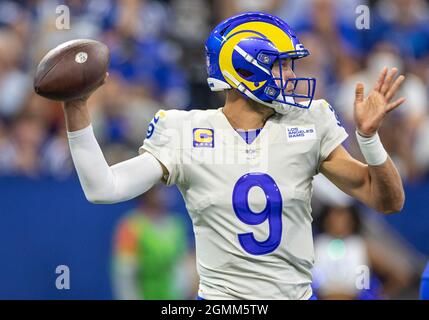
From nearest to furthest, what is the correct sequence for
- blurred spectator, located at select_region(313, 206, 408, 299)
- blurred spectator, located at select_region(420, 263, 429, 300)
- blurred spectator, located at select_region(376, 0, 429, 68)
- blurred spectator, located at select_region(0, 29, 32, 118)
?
blurred spectator, located at select_region(420, 263, 429, 300)
blurred spectator, located at select_region(313, 206, 408, 299)
blurred spectator, located at select_region(0, 29, 32, 118)
blurred spectator, located at select_region(376, 0, 429, 68)

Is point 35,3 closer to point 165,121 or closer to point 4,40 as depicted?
point 4,40

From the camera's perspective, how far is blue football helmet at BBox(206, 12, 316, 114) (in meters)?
3.71

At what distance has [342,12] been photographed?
7.89 metres

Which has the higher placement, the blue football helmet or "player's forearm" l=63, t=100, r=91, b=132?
the blue football helmet

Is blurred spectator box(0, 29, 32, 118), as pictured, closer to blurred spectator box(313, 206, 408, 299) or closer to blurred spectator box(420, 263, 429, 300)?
blurred spectator box(313, 206, 408, 299)

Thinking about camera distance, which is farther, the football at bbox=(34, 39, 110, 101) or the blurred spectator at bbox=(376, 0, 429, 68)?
the blurred spectator at bbox=(376, 0, 429, 68)

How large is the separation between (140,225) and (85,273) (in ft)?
1.68

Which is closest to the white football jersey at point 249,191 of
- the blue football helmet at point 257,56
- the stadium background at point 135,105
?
the blue football helmet at point 257,56

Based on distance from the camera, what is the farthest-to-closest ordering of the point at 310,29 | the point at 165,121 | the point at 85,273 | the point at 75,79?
the point at 310,29, the point at 85,273, the point at 165,121, the point at 75,79

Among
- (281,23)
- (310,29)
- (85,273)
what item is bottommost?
(85,273)

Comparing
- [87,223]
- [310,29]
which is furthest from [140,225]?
[310,29]

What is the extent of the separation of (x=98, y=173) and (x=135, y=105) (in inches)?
156

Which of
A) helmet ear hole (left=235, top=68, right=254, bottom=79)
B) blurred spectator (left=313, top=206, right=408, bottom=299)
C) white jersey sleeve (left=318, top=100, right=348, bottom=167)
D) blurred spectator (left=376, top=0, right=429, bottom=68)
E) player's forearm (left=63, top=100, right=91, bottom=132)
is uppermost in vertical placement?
blurred spectator (left=376, top=0, right=429, bottom=68)

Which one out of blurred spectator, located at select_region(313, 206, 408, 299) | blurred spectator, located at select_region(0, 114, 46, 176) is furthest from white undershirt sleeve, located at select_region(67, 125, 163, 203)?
blurred spectator, located at select_region(0, 114, 46, 176)
